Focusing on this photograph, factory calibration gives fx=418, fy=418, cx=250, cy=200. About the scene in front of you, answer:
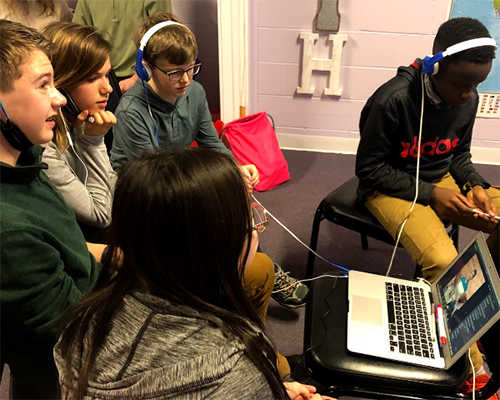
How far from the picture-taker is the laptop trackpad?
3.77ft

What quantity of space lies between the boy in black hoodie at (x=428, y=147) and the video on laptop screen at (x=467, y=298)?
27cm

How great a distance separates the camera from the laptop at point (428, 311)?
967 millimetres

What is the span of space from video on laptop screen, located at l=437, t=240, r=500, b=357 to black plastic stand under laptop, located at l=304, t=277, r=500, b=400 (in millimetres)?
82

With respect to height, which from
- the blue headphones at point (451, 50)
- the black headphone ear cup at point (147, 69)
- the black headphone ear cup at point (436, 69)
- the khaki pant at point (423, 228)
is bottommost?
→ the khaki pant at point (423, 228)

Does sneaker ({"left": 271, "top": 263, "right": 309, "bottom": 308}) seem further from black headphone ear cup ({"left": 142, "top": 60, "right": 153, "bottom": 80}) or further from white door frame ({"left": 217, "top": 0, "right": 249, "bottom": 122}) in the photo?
white door frame ({"left": 217, "top": 0, "right": 249, "bottom": 122})

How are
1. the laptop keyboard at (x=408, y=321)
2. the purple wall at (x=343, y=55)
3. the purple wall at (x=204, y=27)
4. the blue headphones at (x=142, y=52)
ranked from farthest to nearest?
the purple wall at (x=204, y=27) → the purple wall at (x=343, y=55) → the blue headphones at (x=142, y=52) → the laptop keyboard at (x=408, y=321)

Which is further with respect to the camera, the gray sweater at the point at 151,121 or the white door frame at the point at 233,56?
the white door frame at the point at 233,56

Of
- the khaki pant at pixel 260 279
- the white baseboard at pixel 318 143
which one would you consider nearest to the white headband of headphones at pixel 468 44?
the khaki pant at pixel 260 279

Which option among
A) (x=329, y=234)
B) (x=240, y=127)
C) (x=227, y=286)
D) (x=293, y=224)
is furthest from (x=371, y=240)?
(x=227, y=286)

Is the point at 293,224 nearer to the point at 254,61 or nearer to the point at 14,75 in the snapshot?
the point at 254,61

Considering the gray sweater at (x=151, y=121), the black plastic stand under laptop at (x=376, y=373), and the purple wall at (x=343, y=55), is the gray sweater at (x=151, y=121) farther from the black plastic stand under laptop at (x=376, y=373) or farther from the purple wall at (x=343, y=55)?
the purple wall at (x=343, y=55)

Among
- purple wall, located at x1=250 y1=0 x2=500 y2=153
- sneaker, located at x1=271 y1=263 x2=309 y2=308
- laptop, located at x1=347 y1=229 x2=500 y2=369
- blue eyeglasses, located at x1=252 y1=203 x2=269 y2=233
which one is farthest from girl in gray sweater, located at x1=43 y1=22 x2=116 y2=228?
purple wall, located at x1=250 y1=0 x2=500 y2=153

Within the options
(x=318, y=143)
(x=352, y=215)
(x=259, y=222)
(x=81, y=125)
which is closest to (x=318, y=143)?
(x=318, y=143)

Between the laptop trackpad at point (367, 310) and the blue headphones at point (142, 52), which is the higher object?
the blue headphones at point (142, 52)
